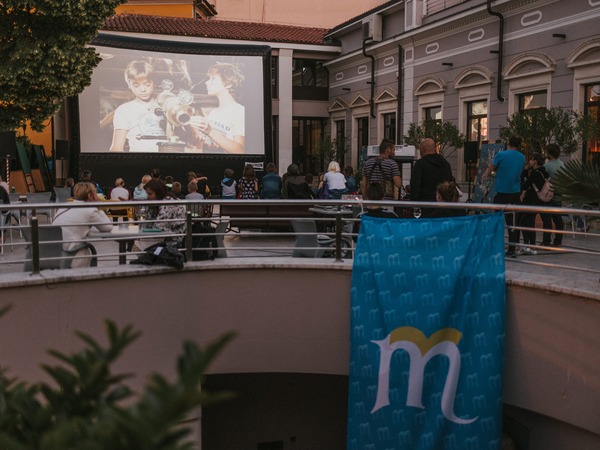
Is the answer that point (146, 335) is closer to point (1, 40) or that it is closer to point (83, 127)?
point (1, 40)

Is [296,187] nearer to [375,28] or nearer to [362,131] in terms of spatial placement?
[375,28]

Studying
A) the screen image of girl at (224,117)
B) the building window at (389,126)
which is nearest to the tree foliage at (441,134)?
the building window at (389,126)

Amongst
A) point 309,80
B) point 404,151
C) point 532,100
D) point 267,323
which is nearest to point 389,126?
point 309,80

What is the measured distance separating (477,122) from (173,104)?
30.1 feet

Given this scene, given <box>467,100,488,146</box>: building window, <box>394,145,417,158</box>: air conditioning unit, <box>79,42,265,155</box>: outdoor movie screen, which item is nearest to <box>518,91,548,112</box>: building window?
<box>467,100,488,146</box>: building window

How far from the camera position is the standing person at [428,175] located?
920cm

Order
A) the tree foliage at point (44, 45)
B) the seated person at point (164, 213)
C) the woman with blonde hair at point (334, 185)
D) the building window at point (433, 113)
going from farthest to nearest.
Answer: the building window at point (433, 113)
the tree foliage at point (44, 45)
the woman with blonde hair at point (334, 185)
the seated person at point (164, 213)

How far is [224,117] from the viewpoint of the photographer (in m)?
24.1

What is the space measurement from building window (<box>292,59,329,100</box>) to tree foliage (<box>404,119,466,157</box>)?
10.9 m

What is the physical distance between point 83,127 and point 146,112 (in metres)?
1.93

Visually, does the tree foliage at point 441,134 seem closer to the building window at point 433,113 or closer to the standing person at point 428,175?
the building window at point 433,113

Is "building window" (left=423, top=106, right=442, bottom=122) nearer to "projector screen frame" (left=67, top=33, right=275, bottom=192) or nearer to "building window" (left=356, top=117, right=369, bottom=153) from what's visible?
"building window" (left=356, top=117, right=369, bottom=153)

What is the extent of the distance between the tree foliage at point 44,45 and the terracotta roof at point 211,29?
38.8 ft

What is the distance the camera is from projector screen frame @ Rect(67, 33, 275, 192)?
2281cm
